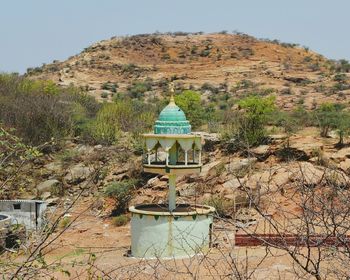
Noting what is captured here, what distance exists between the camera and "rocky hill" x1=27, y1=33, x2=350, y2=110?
4241 centimetres

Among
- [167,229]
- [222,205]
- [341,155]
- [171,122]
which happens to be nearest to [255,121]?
[341,155]

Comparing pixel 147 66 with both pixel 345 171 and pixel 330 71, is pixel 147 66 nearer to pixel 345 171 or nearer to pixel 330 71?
pixel 330 71

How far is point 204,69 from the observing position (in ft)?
163

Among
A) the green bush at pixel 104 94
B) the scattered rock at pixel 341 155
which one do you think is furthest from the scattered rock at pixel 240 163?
the green bush at pixel 104 94

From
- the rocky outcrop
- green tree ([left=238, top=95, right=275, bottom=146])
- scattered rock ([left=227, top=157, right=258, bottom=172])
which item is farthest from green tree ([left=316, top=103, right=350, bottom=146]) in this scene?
the rocky outcrop

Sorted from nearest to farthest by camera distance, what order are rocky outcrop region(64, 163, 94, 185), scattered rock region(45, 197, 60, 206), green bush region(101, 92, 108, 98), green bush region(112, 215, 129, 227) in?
green bush region(112, 215, 129, 227) < scattered rock region(45, 197, 60, 206) < rocky outcrop region(64, 163, 94, 185) < green bush region(101, 92, 108, 98)

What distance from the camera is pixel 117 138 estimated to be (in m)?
26.4

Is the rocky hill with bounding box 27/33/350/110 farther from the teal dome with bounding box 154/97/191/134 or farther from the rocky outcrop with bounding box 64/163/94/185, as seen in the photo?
the teal dome with bounding box 154/97/191/134

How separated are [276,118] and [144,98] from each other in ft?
60.1

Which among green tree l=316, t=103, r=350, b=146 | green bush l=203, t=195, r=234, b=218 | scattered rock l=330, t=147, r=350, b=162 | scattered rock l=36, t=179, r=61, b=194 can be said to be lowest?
scattered rock l=36, t=179, r=61, b=194

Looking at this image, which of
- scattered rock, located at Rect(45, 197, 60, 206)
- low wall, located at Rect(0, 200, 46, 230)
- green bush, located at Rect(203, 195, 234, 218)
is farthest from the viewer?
scattered rock, located at Rect(45, 197, 60, 206)

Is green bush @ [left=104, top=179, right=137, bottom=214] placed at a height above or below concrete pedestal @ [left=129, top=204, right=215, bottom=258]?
below

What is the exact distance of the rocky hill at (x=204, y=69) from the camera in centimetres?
4241

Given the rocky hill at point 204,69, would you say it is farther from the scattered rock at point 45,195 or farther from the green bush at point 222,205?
the green bush at point 222,205
